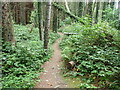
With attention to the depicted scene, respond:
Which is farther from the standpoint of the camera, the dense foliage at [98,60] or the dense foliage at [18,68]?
the dense foliage at [18,68]

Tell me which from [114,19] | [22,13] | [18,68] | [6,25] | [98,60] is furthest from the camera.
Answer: [22,13]

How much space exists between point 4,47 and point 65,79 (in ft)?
14.4

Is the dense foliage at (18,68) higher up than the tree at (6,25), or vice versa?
the tree at (6,25)

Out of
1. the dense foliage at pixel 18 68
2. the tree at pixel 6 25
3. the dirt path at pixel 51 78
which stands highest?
the tree at pixel 6 25

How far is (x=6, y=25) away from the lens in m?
6.71

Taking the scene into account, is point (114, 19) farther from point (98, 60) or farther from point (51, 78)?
point (51, 78)

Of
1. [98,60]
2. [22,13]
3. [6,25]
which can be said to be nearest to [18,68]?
[6,25]

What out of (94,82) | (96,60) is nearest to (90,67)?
A: (96,60)

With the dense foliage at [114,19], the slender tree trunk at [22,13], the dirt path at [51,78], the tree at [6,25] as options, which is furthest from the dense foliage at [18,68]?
the slender tree trunk at [22,13]

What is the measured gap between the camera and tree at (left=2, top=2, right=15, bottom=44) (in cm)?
646

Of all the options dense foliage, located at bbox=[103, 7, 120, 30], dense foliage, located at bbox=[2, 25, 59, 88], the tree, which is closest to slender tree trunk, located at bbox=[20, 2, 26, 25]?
the tree

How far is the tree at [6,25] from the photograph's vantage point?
6461 millimetres

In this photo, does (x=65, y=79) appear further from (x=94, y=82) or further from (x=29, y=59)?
(x=29, y=59)

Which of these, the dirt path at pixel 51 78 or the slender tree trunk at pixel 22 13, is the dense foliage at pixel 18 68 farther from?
the slender tree trunk at pixel 22 13
